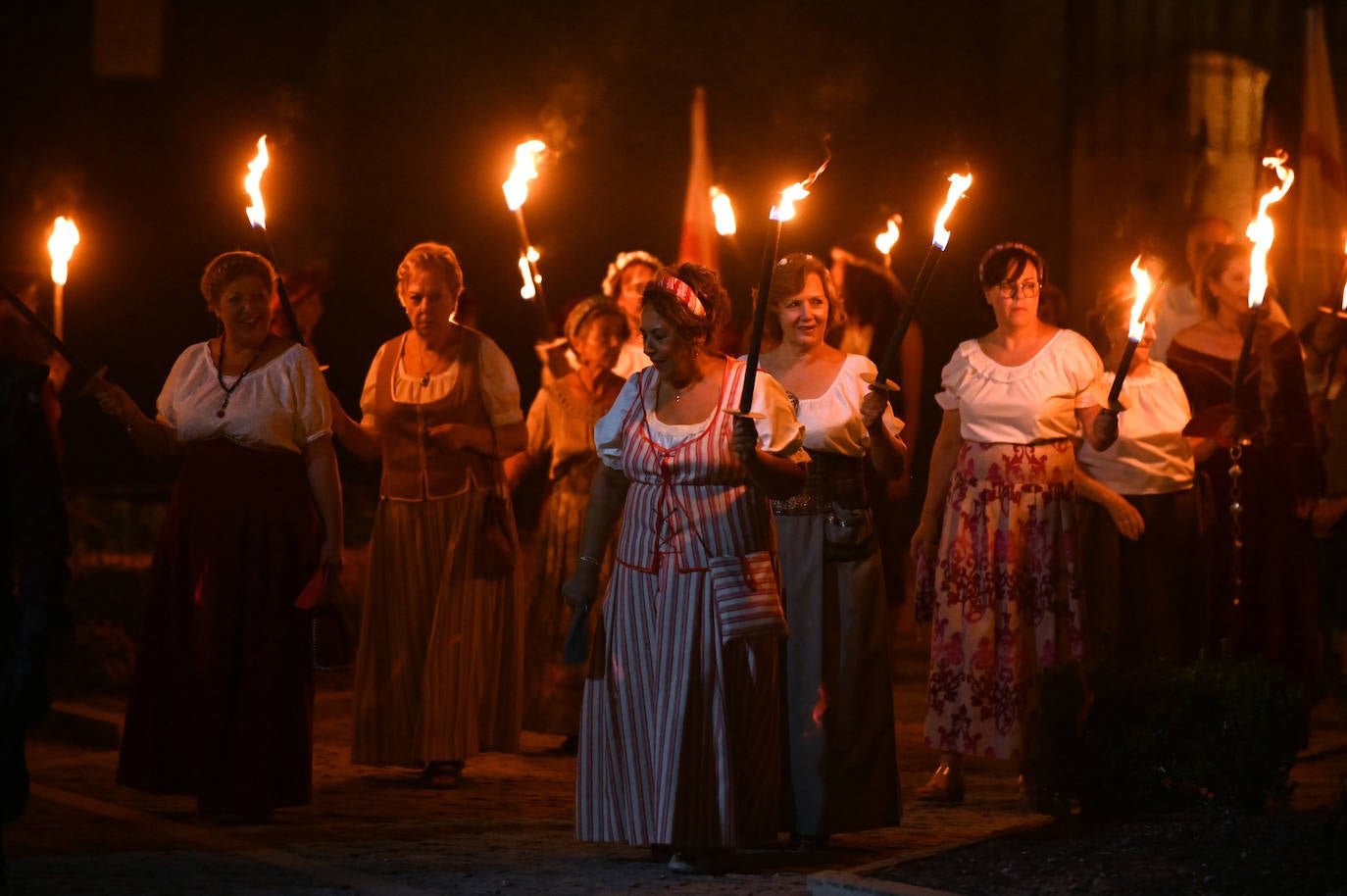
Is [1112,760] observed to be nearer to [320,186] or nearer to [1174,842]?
[1174,842]

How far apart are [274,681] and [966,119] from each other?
10.5m

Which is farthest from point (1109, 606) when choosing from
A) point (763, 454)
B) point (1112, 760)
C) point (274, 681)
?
point (274, 681)

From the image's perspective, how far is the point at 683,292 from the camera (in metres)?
7.15

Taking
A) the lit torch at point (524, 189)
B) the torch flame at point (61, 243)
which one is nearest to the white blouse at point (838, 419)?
the lit torch at point (524, 189)

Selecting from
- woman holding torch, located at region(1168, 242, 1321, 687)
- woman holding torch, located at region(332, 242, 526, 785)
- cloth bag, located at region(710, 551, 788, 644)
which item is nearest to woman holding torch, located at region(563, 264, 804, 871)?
cloth bag, located at region(710, 551, 788, 644)

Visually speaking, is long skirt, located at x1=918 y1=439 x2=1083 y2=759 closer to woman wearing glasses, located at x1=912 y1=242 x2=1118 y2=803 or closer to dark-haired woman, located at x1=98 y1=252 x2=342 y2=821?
woman wearing glasses, located at x1=912 y1=242 x2=1118 y2=803

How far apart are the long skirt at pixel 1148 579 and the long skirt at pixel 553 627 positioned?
7.84ft

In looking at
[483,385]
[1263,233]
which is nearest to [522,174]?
[483,385]

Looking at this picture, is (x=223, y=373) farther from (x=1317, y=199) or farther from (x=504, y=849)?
(x=1317, y=199)

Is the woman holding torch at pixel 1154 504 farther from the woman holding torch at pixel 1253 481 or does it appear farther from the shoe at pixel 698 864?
the shoe at pixel 698 864

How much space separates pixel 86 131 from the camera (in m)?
15.4

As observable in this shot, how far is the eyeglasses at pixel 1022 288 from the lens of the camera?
8727 millimetres

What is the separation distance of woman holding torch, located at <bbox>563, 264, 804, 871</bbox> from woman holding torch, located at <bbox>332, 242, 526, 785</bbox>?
82.1 inches

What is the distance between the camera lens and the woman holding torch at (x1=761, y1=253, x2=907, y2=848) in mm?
7488
